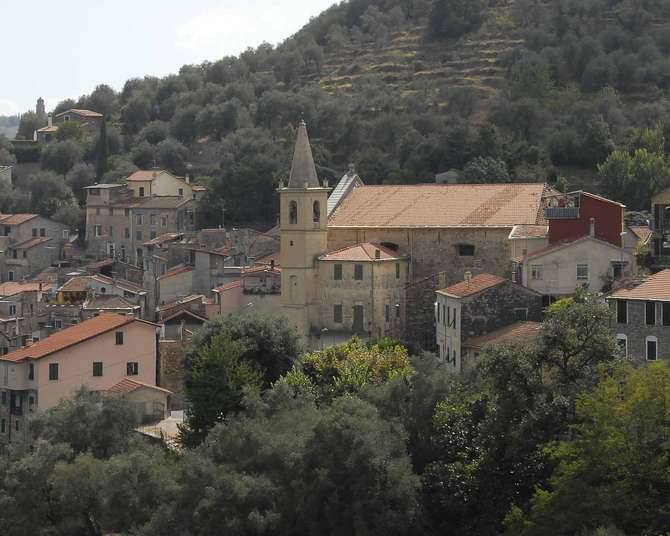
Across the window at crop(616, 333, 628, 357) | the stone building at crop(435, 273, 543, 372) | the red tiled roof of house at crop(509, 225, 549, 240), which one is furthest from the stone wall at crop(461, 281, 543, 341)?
the window at crop(616, 333, 628, 357)

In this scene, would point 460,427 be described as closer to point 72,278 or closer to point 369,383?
point 369,383

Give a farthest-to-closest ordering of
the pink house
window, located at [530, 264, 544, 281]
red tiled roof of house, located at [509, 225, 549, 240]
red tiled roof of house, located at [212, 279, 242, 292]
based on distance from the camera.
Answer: red tiled roof of house, located at [212, 279, 242, 292], the pink house, red tiled roof of house, located at [509, 225, 549, 240], window, located at [530, 264, 544, 281]

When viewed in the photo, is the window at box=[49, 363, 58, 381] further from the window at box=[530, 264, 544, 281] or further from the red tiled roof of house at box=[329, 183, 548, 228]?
the window at box=[530, 264, 544, 281]

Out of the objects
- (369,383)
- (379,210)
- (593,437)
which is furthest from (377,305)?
(593,437)

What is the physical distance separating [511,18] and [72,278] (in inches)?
1732

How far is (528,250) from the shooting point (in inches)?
2421

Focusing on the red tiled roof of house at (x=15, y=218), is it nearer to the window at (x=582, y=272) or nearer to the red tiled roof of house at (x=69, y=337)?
the red tiled roof of house at (x=69, y=337)

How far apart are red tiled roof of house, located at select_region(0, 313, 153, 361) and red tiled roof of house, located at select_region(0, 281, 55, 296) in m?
16.0

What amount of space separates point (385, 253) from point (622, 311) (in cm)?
1575

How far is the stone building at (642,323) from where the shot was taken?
48156mm

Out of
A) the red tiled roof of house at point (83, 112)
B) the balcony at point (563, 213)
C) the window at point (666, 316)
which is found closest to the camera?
the window at point (666, 316)

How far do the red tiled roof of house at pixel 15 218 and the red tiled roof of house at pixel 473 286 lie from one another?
43.1 metres

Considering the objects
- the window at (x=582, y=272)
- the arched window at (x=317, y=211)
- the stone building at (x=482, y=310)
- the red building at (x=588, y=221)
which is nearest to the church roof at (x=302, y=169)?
the arched window at (x=317, y=211)

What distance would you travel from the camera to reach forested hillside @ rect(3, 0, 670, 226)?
88688mm
